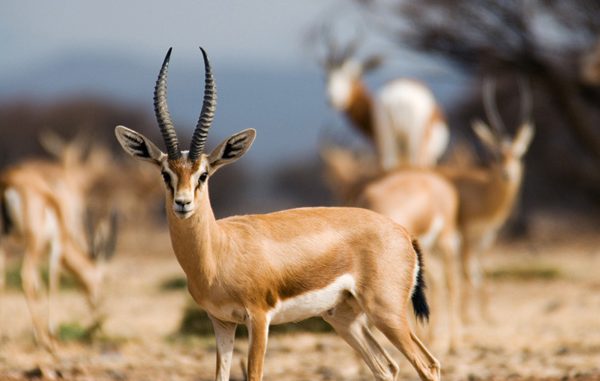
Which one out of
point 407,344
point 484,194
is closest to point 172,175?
point 407,344

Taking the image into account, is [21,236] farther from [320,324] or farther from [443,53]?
[443,53]

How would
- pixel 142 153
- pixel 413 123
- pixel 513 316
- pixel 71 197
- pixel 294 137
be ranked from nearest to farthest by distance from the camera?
1. pixel 142 153
2. pixel 513 316
3. pixel 413 123
4. pixel 71 197
5. pixel 294 137

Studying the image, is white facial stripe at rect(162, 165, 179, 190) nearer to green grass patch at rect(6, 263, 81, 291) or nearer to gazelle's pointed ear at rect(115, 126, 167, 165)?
gazelle's pointed ear at rect(115, 126, 167, 165)

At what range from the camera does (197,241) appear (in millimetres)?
5469

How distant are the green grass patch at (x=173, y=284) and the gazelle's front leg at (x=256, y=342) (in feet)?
30.7

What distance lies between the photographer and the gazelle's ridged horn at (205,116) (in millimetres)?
5395

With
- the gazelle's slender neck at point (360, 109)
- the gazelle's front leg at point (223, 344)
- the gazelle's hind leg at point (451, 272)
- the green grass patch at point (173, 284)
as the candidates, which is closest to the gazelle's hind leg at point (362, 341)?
the gazelle's front leg at point (223, 344)

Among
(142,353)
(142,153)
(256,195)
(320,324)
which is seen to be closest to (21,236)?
(142,353)

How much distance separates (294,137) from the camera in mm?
188125

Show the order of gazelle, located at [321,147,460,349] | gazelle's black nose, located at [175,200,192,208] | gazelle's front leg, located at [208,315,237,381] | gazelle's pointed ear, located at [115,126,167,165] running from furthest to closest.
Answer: gazelle, located at [321,147,460,349] < gazelle's front leg, located at [208,315,237,381] < gazelle's pointed ear, located at [115,126,167,165] < gazelle's black nose, located at [175,200,192,208]

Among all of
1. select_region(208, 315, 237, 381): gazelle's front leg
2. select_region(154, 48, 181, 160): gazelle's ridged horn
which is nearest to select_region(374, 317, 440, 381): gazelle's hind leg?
select_region(208, 315, 237, 381): gazelle's front leg

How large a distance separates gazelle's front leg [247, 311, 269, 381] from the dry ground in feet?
5.04

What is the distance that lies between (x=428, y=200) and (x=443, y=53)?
8.91 meters

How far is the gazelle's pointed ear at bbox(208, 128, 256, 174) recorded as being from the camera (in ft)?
18.0
